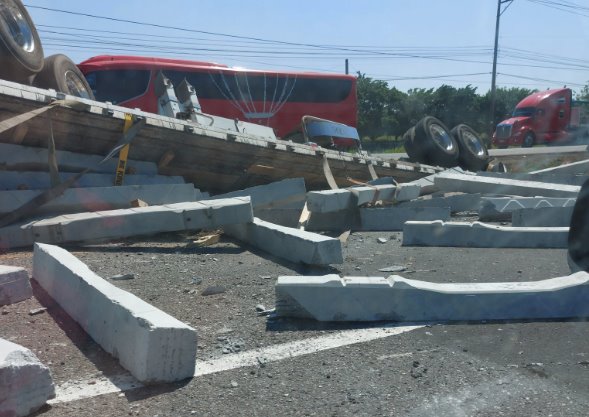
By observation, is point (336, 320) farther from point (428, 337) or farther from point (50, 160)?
point (50, 160)

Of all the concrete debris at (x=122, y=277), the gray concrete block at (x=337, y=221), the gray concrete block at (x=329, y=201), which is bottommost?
the concrete debris at (x=122, y=277)

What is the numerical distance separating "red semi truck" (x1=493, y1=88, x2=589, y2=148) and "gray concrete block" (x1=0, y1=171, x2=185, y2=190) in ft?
97.6

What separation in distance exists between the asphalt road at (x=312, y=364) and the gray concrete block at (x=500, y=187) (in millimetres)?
4004

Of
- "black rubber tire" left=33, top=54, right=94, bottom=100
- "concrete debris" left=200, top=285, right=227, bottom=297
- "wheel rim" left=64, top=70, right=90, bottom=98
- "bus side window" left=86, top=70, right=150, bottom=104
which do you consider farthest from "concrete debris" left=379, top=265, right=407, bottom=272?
"bus side window" left=86, top=70, right=150, bottom=104

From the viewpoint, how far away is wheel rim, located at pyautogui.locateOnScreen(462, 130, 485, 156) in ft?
48.6

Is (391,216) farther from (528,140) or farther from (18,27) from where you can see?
(528,140)

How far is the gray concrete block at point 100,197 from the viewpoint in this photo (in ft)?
21.0

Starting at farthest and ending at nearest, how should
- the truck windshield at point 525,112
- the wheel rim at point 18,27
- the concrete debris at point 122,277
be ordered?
the truck windshield at point 525,112, the wheel rim at point 18,27, the concrete debris at point 122,277

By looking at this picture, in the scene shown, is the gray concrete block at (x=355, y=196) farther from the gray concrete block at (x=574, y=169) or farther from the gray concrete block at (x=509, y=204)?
the gray concrete block at (x=574, y=169)

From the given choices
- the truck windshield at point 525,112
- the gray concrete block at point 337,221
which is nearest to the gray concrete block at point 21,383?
the gray concrete block at point 337,221

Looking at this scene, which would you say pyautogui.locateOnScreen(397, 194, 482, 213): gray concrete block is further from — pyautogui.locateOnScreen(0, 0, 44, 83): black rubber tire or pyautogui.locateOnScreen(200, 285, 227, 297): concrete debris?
pyautogui.locateOnScreen(0, 0, 44, 83): black rubber tire

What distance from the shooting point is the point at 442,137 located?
564 inches

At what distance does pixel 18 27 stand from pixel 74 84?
1781 millimetres

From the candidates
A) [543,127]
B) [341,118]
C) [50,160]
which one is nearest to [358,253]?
[50,160]
